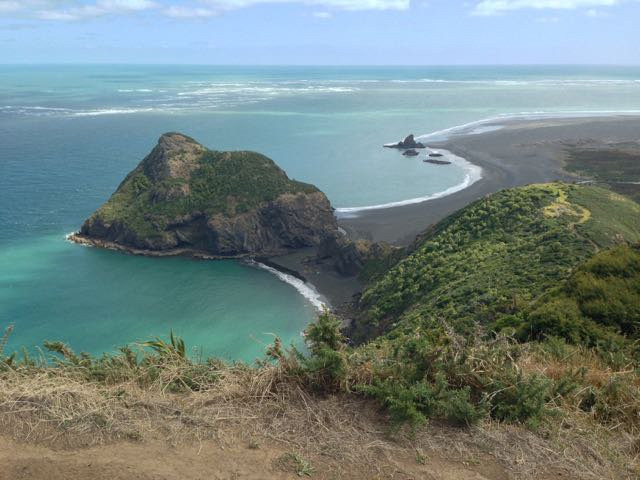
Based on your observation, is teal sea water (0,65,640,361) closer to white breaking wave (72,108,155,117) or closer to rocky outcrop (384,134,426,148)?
white breaking wave (72,108,155,117)

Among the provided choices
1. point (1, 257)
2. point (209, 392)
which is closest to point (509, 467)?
point (209, 392)

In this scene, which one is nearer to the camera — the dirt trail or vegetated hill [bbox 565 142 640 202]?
the dirt trail

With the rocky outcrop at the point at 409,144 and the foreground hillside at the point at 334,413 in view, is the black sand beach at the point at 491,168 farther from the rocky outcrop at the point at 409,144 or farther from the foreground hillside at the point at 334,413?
the foreground hillside at the point at 334,413

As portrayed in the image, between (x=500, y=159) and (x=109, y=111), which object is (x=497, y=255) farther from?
(x=109, y=111)

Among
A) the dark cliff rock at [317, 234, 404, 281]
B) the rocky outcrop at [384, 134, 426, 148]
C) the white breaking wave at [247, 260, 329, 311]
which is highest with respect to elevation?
the rocky outcrop at [384, 134, 426, 148]

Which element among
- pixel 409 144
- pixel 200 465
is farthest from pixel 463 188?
pixel 200 465

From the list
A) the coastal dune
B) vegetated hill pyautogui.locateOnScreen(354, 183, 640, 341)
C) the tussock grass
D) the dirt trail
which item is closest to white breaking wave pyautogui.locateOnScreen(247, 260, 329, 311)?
vegetated hill pyautogui.locateOnScreen(354, 183, 640, 341)
